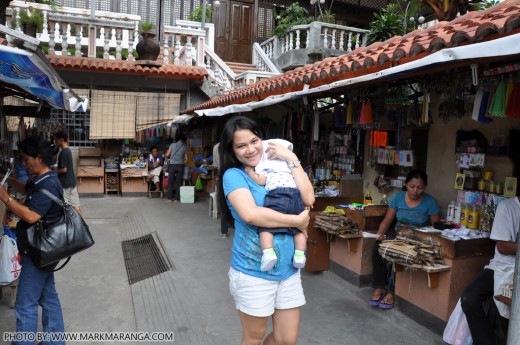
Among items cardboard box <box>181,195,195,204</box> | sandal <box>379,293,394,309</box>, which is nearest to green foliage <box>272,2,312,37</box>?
cardboard box <box>181,195,195,204</box>

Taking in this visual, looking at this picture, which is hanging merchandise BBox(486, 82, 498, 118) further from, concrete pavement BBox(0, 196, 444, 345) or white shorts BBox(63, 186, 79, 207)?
white shorts BBox(63, 186, 79, 207)

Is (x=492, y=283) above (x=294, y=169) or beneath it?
beneath

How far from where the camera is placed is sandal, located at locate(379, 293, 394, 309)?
14.8 ft

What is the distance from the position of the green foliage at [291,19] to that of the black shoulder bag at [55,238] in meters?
12.6

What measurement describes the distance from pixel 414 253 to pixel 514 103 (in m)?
1.58

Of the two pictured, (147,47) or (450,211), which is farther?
(147,47)

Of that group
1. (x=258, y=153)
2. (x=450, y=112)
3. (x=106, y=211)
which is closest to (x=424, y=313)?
(x=450, y=112)

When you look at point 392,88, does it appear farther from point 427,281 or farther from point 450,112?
point 427,281

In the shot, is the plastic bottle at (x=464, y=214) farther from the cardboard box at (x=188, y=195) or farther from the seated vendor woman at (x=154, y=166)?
the seated vendor woman at (x=154, y=166)

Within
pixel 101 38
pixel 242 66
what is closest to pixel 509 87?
pixel 101 38

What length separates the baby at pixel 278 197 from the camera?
2301 millimetres

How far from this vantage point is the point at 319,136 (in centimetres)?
733

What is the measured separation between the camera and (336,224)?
5223 millimetres

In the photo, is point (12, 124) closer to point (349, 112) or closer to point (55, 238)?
point (55, 238)
